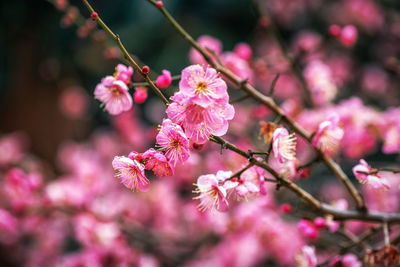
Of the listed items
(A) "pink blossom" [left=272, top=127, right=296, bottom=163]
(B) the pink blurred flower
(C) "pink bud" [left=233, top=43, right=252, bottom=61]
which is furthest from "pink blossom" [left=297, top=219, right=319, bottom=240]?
(B) the pink blurred flower

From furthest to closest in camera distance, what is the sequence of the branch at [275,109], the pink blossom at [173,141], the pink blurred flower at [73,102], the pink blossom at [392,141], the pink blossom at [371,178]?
the pink blurred flower at [73,102] → the pink blossom at [392,141] → the branch at [275,109] → the pink blossom at [371,178] → the pink blossom at [173,141]

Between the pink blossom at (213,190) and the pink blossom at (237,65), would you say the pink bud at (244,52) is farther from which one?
the pink blossom at (213,190)

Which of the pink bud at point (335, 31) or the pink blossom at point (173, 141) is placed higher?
the pink bud at point (335, 31)

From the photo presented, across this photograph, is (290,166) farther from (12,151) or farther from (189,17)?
(189,17)

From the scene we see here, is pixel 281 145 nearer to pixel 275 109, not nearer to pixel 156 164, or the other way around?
pixel 275 109

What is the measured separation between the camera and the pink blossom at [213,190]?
2.43 feet

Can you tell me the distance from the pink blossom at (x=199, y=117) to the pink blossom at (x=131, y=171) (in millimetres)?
127

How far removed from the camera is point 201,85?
703 mm

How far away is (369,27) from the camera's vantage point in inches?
123

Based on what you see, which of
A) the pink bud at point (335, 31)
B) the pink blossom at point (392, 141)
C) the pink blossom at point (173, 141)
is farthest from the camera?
the pink bud at point (335, 31)

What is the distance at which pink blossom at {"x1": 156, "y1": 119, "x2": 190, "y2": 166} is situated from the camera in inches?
26.9

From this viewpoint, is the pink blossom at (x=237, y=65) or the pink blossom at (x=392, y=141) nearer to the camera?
the pink blossom at (x=392, y=141)

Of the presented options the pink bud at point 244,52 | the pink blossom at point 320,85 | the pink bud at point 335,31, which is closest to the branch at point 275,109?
the pink bud at point 244,52

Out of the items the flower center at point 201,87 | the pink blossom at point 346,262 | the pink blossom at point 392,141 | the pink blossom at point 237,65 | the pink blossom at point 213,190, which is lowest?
the pink blossom at point 346,262
